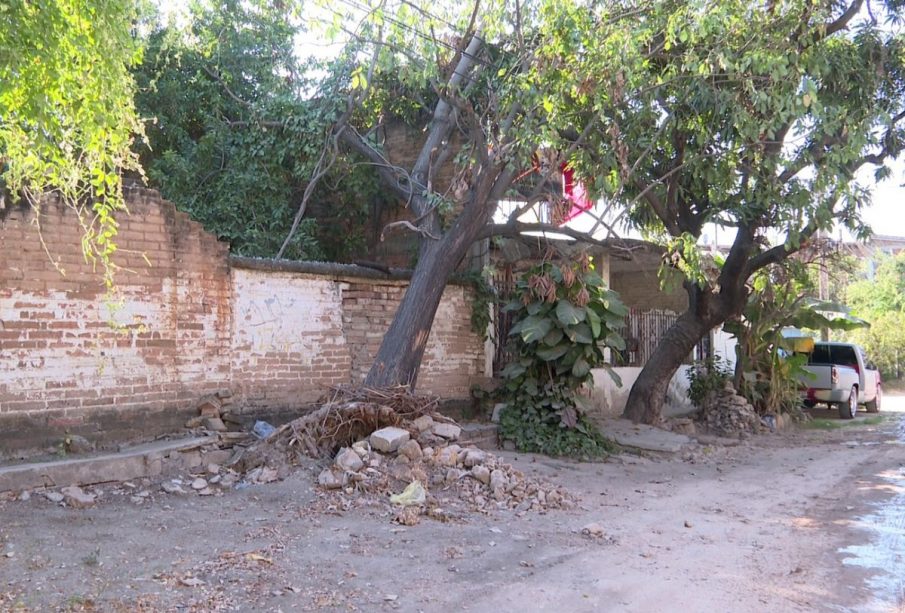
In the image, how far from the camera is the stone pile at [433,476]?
7219 millimetres

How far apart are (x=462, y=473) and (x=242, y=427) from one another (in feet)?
8.72

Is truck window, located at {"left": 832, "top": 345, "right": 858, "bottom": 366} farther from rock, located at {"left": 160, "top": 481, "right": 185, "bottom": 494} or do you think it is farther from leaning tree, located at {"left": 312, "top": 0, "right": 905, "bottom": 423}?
rock, located at {"left": 160, "top": 481, "right": 185, "bottom": 494}

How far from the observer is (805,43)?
9391 millimetres

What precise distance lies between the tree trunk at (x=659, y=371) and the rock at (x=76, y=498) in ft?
30.2

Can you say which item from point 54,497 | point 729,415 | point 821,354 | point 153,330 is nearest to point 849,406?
point 821,354

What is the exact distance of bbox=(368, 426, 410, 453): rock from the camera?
7738 millimetres

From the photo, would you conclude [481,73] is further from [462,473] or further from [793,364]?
[793,364]

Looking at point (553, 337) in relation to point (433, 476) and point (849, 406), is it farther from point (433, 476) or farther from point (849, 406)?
point (849, 406)

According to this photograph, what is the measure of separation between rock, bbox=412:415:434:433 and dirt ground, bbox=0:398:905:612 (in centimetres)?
137

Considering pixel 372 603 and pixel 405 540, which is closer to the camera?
pixel 372 603

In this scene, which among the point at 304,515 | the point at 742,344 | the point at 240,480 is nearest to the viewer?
the point at 304,515

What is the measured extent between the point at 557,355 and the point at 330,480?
13.7ft

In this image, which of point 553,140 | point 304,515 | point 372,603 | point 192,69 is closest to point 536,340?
point 553,140

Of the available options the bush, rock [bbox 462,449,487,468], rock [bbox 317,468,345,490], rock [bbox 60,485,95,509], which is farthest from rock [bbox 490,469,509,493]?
the bush
